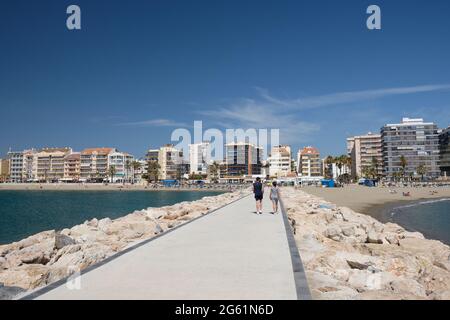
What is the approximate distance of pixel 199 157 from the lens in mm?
177625

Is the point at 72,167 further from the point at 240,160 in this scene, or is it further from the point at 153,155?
the point at 240,160

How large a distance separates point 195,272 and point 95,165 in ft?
516

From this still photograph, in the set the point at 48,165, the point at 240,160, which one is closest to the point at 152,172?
the point at 240,160

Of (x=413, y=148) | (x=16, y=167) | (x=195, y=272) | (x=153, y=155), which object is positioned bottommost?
(x=195, y=272)

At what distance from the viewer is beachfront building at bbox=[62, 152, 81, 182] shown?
156 m

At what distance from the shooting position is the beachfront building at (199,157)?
176 metres

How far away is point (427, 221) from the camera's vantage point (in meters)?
27.2

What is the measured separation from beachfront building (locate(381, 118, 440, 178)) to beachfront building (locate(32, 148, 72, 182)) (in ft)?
423

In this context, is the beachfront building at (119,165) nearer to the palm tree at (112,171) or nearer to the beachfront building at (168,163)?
the palm tree at (112,171)

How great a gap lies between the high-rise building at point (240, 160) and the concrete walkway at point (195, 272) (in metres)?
155

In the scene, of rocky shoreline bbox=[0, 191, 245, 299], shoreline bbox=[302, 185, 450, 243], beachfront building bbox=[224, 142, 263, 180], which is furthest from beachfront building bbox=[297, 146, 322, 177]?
rocky shoreline bbox=[0, 191, 245, 299]

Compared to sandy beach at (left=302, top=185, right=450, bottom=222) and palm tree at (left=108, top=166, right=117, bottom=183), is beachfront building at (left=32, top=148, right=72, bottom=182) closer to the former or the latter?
palm tree at (left=108, top=166, right=117, bottom=183)
